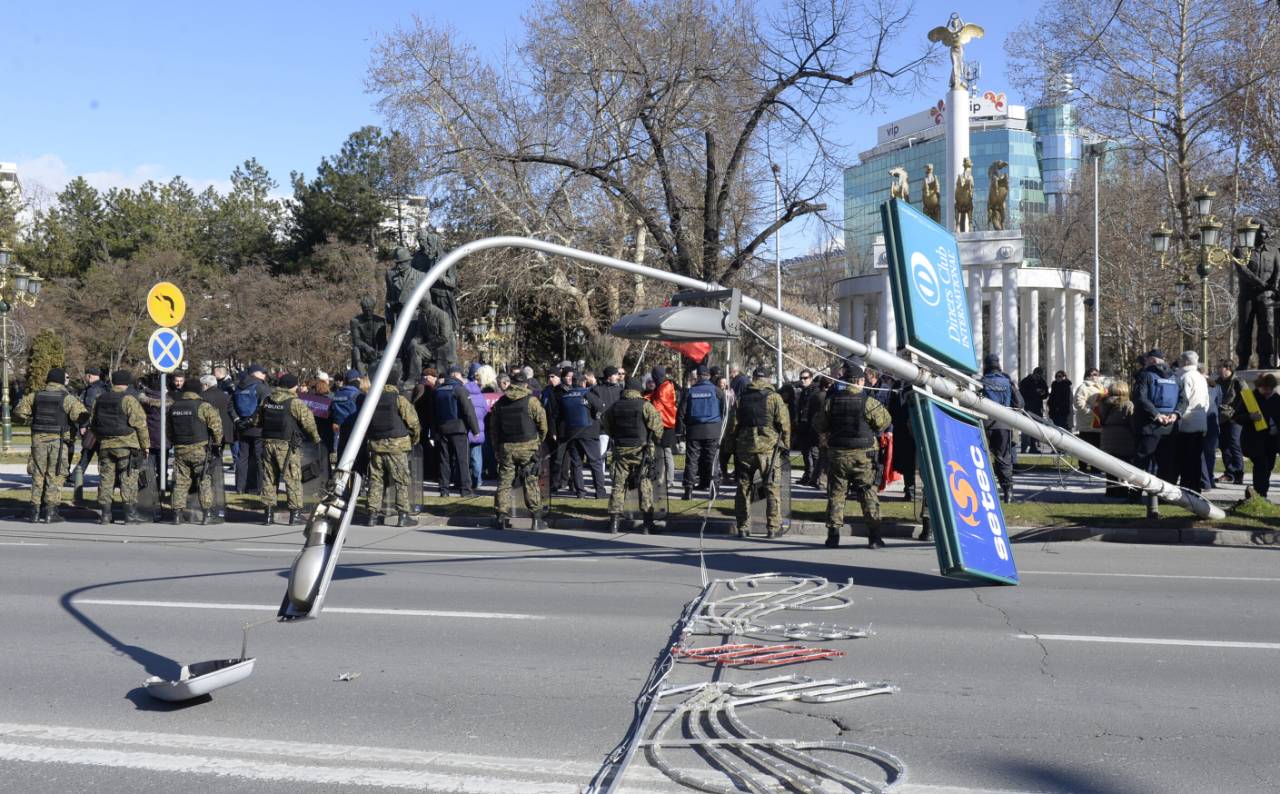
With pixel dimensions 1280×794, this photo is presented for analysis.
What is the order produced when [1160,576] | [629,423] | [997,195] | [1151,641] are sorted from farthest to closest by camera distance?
[997,195], [629,423], [1160,576], [1151,641]

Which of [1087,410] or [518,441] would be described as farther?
[1087,410]

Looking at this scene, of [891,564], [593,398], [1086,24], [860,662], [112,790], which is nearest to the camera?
[112,790]

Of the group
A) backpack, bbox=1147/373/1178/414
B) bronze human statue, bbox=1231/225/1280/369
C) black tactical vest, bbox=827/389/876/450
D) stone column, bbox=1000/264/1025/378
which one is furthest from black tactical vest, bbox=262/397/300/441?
stone column, bbox=1000/264/1025/378

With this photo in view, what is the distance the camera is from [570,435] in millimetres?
Answer: 16609

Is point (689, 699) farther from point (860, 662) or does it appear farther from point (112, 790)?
point (112, 790)

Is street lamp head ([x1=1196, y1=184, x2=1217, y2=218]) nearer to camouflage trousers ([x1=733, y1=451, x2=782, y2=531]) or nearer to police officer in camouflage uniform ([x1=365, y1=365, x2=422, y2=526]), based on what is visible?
camouflage trousers ([x1=733, y1=451, x2=782, y2=531])

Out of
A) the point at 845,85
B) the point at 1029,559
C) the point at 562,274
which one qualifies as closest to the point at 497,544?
the point at 1029,559

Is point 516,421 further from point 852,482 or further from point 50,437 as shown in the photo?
point 50,437

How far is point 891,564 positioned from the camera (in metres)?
11.2

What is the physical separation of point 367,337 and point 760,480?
413 inches

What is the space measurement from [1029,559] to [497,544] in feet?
18.5

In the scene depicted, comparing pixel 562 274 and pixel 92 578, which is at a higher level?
pixel 562 274

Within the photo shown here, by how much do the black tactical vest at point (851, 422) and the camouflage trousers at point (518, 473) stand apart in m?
3.84

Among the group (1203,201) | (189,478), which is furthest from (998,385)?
(1203,201)
